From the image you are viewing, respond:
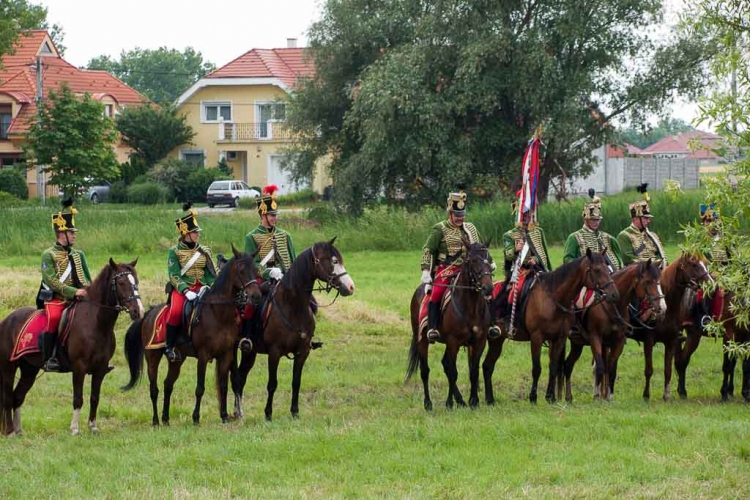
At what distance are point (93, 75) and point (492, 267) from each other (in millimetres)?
68516

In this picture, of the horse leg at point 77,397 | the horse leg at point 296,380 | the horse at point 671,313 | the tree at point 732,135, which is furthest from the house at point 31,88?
the tree at point 732,135

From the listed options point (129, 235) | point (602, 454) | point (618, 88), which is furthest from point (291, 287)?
point (618, 88)

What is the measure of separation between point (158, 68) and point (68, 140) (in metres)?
79.7

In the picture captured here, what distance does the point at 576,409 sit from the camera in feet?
45.6

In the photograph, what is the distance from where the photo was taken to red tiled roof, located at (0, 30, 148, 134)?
2616 inches

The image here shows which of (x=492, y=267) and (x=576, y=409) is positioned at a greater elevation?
(x=492, y=267)

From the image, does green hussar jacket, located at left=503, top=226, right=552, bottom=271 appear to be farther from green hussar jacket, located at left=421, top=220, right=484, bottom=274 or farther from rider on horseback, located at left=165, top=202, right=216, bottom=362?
rider on horseback, located at left=165, top=202, right=216, bottom=362

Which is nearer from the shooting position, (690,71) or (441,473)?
(441,473)

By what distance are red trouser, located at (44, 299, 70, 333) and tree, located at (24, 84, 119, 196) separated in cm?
4087

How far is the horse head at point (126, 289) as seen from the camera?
508 inches

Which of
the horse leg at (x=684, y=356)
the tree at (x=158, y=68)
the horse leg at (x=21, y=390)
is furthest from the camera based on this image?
the tree at (x=158, y=68)

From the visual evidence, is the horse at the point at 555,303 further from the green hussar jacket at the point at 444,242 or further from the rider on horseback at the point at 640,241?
the rider on horseback at the point at 640,241

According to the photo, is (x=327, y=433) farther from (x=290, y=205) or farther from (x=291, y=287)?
(x=290, y=205)

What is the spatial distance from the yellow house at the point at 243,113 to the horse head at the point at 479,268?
5512 centimetres
